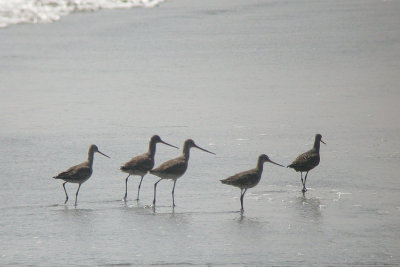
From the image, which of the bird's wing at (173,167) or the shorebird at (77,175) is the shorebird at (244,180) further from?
the shorebird at (77,175)

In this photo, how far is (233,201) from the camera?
31.5 ft

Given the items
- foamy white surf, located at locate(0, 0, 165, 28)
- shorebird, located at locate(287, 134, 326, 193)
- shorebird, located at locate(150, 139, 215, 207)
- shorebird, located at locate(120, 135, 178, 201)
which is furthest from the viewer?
foamy white surf, located at locate(0, 0, 165, 28)

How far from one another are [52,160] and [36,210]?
7.63 ft

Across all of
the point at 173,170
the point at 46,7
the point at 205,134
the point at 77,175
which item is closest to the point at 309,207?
the point at 173,170

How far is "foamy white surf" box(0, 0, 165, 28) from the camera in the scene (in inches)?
1027

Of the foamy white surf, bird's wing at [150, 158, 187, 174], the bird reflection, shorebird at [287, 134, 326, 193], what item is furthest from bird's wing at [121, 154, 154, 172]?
the foamy white surf

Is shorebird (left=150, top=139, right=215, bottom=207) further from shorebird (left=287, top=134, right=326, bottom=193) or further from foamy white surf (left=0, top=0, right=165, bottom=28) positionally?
foamy white surf (left=0, top=0, right=165, bottom=28)

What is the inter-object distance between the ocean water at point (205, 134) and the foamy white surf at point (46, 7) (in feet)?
5.00

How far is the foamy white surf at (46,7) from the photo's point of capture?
2608 centimetres

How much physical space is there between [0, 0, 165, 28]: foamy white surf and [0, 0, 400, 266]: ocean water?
1.53 metres

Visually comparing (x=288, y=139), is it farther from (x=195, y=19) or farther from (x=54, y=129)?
(x=195, y=19)

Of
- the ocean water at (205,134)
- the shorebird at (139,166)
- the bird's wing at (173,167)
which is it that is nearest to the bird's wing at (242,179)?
the ocean water at (205,134)

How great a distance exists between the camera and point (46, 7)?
28.0 metres

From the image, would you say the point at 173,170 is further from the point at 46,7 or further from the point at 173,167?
the point at 46,7
